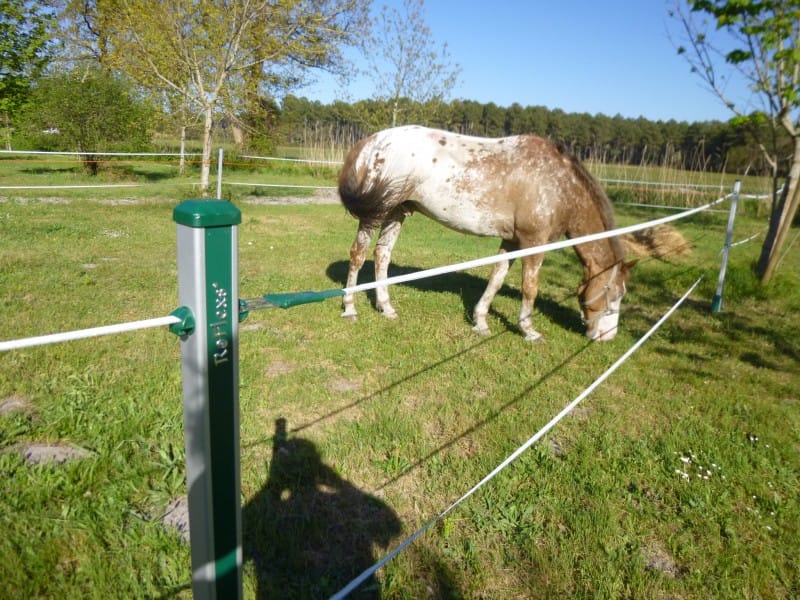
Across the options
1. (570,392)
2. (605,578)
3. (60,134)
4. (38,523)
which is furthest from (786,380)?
(60,134)

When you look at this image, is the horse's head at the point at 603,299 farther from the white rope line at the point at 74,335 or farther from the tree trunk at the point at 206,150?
the tree trunk at the point at 206,150

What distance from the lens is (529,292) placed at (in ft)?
16.0

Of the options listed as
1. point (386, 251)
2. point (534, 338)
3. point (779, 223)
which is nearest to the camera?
point (534, 338)

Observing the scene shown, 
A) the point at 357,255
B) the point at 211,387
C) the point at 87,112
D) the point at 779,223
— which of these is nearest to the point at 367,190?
the point at 357,255

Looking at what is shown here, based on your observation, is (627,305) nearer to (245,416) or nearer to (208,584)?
(245,416)

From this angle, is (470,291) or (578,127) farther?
(578,127)

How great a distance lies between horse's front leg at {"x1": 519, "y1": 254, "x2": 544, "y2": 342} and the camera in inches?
189

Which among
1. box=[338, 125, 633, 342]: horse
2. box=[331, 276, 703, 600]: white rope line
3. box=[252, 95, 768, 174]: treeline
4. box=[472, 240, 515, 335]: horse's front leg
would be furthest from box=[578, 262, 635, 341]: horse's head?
box=[252, 95, 768, 174]: treeline

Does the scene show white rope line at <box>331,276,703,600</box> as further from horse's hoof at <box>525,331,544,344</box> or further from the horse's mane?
the horse's mane

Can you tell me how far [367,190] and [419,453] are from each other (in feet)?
8.96

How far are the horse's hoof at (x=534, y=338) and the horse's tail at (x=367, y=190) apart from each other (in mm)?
1825

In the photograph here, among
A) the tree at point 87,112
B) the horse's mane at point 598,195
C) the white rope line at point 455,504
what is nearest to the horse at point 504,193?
the horse's mane at point 598,195

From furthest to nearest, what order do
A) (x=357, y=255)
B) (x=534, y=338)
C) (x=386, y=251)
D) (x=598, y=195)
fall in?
(x=386, y=251) → (x=357, y=255) → (x=534, y=338) → (x=598, y=195)

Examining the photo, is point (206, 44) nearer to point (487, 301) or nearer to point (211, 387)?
point (487, 301)
